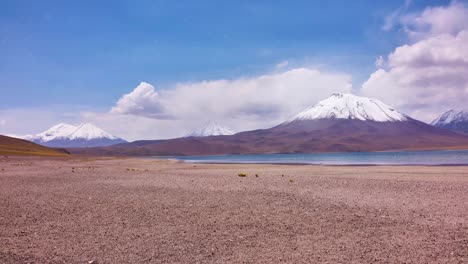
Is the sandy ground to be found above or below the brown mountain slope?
below

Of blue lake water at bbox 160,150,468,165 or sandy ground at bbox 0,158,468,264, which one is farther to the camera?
blue lake water at bbox 160,150,468,165

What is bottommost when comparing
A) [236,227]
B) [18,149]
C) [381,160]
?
[236,227]

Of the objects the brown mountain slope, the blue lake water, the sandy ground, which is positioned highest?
the brown mountain slope

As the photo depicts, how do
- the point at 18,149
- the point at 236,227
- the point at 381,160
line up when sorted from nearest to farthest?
the point at 236,227 < the point at 381,160 < the point at 18,149

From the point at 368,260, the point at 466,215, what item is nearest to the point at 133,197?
the point at 368,260

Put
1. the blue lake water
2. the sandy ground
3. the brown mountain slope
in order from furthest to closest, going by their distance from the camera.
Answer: the brown mountain slope
the blue lake water
the sandy ground

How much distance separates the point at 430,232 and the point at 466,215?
2741mm

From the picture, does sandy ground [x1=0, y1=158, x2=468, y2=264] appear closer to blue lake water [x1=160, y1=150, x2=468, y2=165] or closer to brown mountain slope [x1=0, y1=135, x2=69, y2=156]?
blue lake water [x1=160, y1=150, x2=468, y2=165]

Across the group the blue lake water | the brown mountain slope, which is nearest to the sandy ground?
the blue lake water

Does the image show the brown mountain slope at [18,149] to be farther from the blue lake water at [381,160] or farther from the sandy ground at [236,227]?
the sandy ground at [236,227]

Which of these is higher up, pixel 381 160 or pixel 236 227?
pixel 381 160

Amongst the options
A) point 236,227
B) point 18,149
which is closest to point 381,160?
point 236,227

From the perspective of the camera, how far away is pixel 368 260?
7.04m

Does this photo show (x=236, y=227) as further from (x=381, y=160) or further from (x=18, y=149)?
(x=18, y=149)
